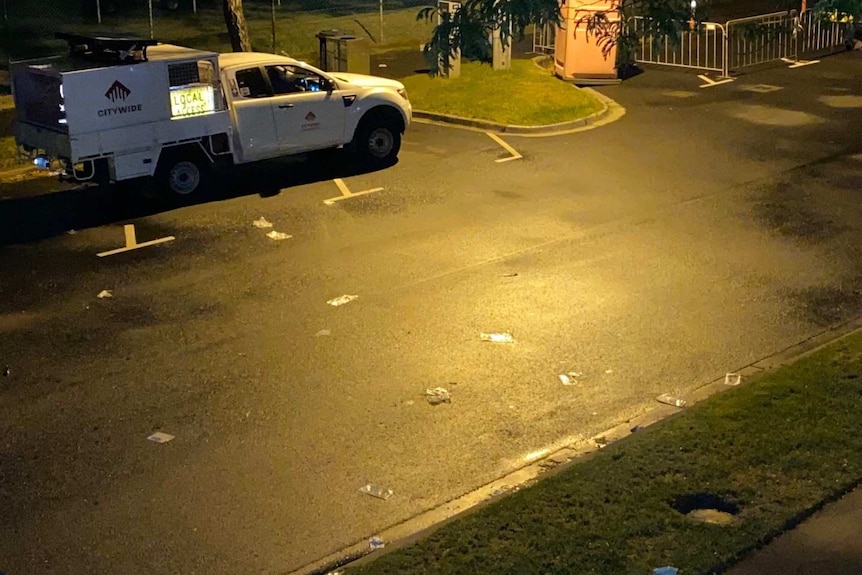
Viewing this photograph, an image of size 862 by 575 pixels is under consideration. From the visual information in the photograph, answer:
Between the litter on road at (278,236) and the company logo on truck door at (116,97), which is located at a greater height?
the company logo on truck door at (116,97)

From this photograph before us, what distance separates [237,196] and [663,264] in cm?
604

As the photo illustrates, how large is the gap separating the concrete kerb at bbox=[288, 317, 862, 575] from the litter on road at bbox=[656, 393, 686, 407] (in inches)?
2.3

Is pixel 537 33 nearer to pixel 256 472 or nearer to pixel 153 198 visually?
pixel 153 198

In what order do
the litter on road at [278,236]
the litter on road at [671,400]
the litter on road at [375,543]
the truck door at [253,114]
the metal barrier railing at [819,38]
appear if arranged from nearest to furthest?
the litter on road at [375,543] < the litter on road at [671,400] < the litter on road at [278,236] < the truck door at [253,114] < the metal barrier railing at [819,38]

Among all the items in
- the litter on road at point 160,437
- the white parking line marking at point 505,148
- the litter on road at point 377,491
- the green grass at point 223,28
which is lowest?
the litter on road at point 377,491

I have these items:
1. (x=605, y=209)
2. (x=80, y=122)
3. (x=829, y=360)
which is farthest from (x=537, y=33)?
(x=829, y=360)

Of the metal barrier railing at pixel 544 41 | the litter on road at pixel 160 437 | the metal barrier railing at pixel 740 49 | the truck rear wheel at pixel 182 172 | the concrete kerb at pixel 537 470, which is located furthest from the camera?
the metal barrier railing at pixel 544 41

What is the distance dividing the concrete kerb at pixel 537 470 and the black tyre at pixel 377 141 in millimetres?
8149

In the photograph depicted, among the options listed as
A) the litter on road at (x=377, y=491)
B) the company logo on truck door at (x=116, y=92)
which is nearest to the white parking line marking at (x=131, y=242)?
the company logo on truck door at (x=116, y=92)

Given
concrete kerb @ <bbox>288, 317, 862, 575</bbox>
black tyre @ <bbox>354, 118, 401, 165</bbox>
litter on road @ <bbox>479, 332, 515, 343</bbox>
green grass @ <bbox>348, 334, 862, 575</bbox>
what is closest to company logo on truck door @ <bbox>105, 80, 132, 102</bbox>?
black tyre @ <bbox>354, 118, 401, 165</bbox>

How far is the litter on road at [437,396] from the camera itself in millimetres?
8906

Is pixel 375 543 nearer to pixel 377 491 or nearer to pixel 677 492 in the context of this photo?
pixel 377 491

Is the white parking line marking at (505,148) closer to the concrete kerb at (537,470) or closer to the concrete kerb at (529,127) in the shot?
the concrete kerb at (529,127)

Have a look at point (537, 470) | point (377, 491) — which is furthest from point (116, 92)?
point (537, 470)
